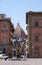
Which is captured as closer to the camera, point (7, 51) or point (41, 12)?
point (41, 12)

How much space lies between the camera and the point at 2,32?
69.1m

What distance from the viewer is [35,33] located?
62.9m

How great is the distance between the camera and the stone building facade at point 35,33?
204 feet

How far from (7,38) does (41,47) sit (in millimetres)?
10653

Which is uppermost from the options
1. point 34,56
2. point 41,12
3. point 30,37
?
point 41,12

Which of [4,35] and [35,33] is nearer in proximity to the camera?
[35,33]

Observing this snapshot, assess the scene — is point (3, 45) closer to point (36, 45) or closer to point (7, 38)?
point (7, 38)

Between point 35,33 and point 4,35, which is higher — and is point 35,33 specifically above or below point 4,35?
above

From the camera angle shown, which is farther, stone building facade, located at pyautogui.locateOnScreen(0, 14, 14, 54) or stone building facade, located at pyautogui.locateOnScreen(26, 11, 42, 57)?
stone building facade, located at pyautogui.locateOnScreen(0, 14, 14, 54)

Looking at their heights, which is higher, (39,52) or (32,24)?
(32,24)

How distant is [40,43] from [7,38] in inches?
402

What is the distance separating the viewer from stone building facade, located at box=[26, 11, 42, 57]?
6222 centimetres

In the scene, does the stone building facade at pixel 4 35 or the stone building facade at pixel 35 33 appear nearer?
the stone building facade at pixel 35 33

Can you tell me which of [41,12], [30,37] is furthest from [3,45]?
[41,12]
